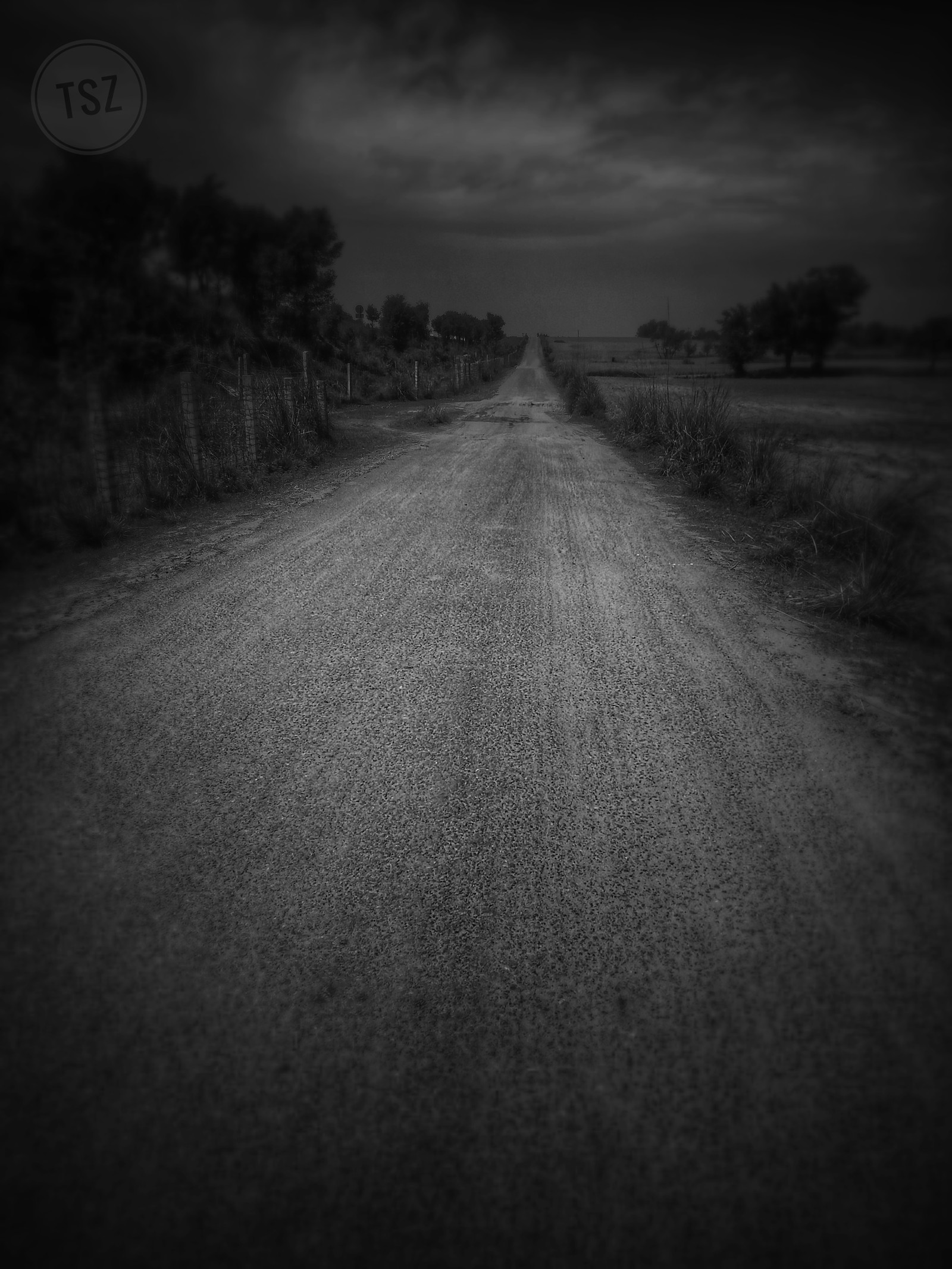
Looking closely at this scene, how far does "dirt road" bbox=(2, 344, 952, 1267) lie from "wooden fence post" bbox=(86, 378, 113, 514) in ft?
8.62

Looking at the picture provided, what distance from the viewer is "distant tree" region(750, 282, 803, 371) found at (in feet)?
16.8

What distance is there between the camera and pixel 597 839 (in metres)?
2.05

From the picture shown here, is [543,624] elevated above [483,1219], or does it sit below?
above

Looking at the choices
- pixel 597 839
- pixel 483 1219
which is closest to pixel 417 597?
pixel 597 839

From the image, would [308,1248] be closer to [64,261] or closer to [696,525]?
[696,525]

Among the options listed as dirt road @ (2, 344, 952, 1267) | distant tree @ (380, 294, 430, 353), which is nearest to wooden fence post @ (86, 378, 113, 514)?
dirt road @ (2, 344, 952, 1267)

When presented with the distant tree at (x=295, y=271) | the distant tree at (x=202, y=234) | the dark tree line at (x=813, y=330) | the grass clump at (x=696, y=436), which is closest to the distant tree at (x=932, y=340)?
the dark tree line at (x=813, y=330)

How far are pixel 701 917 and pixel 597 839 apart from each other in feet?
1.30

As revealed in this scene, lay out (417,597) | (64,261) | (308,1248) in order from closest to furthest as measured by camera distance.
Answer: (308,1248)
(417,597)
(64,261)

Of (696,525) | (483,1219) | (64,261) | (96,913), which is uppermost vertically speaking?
(64,261)

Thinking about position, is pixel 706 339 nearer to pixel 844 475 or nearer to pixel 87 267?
pixel 844 475

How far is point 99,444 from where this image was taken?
532 cm

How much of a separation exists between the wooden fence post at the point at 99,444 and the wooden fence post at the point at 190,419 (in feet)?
3.84

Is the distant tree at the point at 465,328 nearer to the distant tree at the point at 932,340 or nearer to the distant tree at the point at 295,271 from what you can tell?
the distant tree at the point at 295,271
